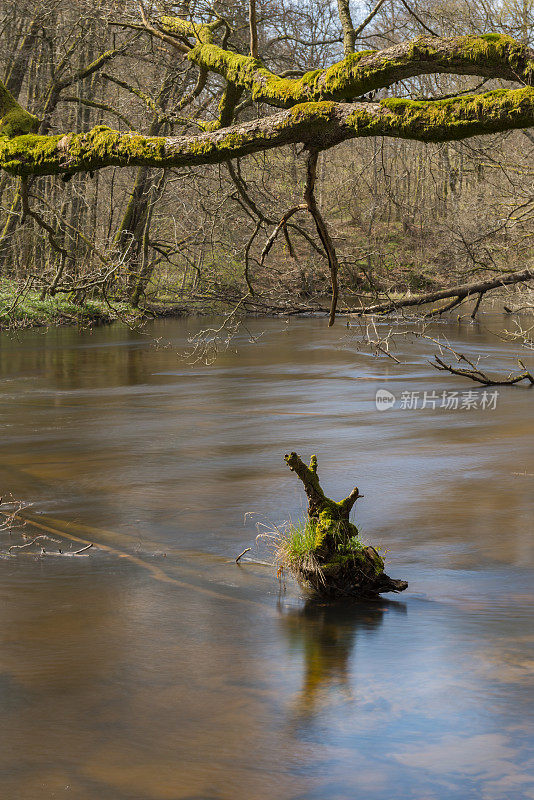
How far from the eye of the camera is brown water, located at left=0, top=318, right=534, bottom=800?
5090 mm

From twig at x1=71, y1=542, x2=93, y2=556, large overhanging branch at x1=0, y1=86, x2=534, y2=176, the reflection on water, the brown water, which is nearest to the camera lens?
large overhanging branch at x1=0, y1=86, x2=534, y2=176

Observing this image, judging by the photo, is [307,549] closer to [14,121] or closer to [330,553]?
[330,553]

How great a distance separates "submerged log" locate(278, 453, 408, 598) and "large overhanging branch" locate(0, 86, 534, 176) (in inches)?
96.8

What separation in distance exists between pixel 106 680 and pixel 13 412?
11.4m

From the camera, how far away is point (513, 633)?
22.8 ft

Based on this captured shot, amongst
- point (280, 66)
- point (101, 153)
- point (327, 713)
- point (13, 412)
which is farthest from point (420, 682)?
point (280, 66)

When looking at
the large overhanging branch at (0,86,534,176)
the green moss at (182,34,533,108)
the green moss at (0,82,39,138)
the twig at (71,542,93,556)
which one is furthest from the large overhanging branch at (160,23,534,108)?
the twig at (71,542,93,556)

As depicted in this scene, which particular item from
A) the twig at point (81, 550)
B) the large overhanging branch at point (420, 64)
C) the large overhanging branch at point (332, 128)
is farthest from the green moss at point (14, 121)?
the twig at point (81, 550)

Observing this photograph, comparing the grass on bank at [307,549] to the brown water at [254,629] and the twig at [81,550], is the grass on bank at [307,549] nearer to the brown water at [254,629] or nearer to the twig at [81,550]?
the brown water at [254,629]

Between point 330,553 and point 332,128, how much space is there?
11.2 feet

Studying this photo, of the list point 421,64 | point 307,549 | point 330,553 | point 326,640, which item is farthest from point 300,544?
point 421,64

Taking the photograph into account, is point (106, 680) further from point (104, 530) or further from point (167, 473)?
point (167, 473)

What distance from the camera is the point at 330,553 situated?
717 centimetres

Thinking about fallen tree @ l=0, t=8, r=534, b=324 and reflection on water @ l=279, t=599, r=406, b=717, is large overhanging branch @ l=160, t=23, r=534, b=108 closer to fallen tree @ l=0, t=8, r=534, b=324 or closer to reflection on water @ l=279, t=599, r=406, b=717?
fallen tree @ l=0, t=8, r=534, b=324
